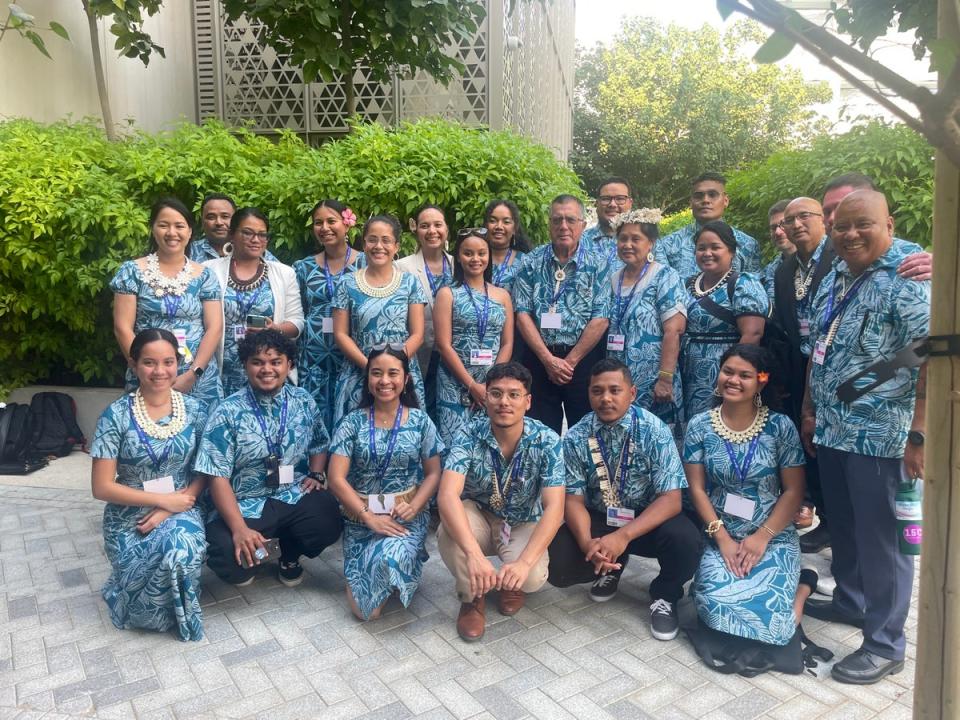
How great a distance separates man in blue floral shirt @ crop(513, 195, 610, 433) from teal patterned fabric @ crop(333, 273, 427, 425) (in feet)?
2.19

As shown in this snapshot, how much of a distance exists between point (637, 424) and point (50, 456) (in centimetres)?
493

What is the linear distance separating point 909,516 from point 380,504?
223 centimetres

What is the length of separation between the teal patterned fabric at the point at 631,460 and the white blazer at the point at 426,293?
4.34 feet

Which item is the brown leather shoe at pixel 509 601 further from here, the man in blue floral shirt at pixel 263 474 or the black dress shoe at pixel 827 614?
the black dress shoe at pixel 827 614

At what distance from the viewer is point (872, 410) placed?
9.67 ft

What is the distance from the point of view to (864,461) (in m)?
2.99

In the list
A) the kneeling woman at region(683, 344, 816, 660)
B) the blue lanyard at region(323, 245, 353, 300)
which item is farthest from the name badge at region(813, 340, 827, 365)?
the blue lanyard at region(323, 245, 353, 300)

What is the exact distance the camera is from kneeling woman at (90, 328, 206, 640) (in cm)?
330

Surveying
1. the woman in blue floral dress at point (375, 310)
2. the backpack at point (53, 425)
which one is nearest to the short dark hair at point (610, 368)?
the woman in blue floral dress at point (375, 310)

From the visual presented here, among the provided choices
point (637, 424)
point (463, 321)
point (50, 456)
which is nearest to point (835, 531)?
point (637, 424)

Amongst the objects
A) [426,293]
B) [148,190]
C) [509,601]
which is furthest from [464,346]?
[148,190]

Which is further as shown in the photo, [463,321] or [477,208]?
[477,208]

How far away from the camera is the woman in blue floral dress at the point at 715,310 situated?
4.00 meters

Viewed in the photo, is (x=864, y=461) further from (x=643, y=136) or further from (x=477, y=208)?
(x=643, y=136)
